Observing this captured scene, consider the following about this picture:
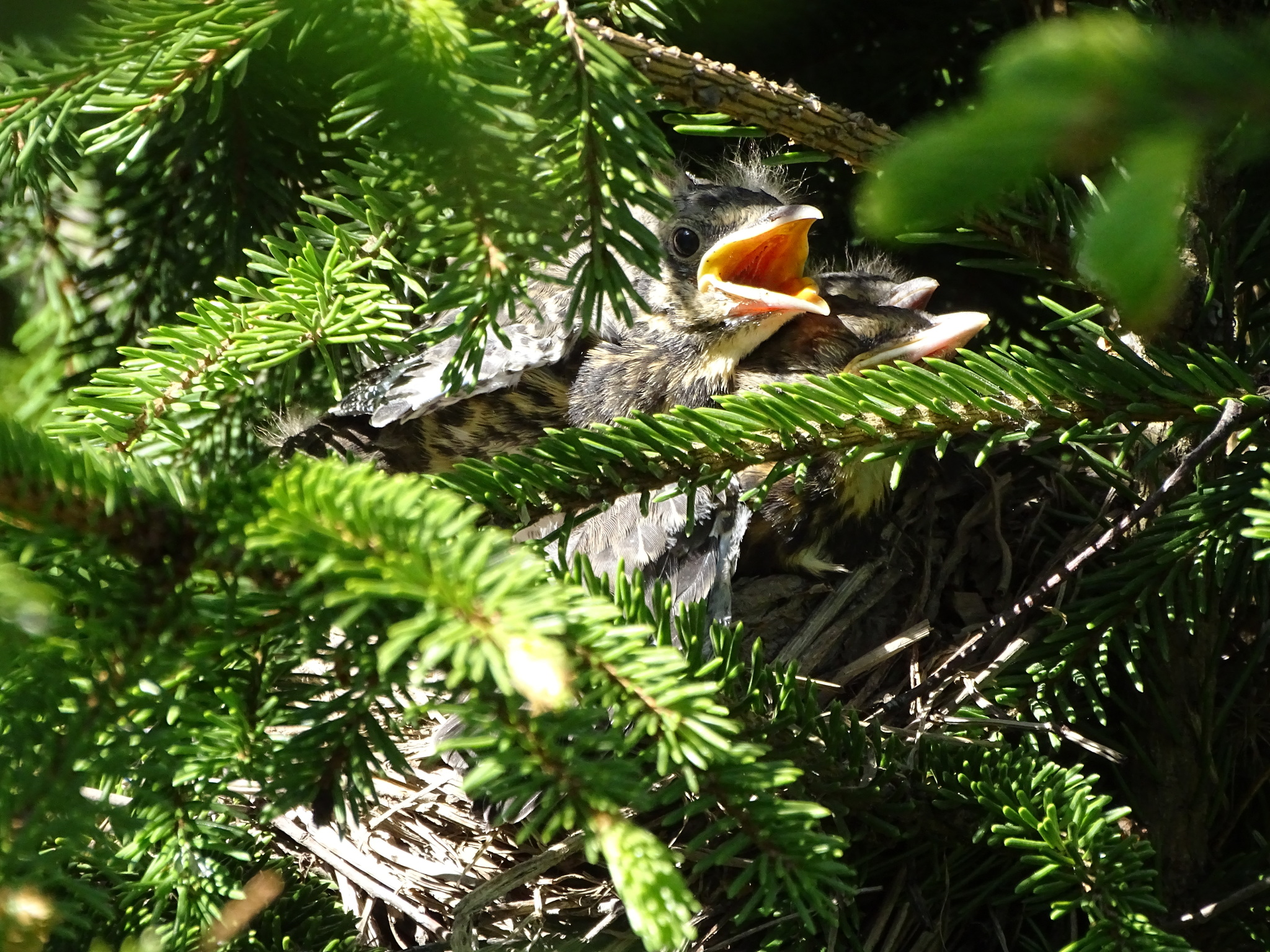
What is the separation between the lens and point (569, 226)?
0.74 m

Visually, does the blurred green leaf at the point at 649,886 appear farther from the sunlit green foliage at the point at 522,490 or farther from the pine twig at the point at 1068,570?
the pine twig at the point at 1068,570

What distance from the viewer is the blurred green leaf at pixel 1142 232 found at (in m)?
0.44

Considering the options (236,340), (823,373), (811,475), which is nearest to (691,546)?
(811,475)

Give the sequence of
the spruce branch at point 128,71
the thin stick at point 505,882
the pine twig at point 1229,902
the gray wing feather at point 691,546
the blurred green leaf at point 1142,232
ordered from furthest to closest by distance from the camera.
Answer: the gray wing feather at point 691,546
the thin stick at point 505,882
the pine twig at point 1229,902
the spruce branch at point 128,71
the blurred green leaf at point 1142,232

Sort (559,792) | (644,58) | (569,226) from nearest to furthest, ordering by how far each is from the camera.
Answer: (559,792)
(569,226)
(644,58)

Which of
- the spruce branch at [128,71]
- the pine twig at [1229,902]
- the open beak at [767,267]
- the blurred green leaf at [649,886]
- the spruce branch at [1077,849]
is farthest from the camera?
the open beak at [767,267]

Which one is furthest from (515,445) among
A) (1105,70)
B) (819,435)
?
(1105,70)

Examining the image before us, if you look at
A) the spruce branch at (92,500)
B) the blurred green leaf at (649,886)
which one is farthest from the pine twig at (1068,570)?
the spruce branch at (92,500)

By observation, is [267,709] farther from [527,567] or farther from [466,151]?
[466,151]

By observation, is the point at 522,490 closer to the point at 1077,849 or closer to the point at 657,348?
the point at 1077,849

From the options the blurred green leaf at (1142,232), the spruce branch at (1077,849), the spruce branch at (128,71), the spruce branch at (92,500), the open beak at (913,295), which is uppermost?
the spruce branch at (128,71)

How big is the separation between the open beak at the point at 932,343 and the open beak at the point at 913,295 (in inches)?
3.1

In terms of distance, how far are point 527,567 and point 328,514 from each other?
0.36 ft

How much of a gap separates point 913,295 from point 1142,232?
1189 mm
